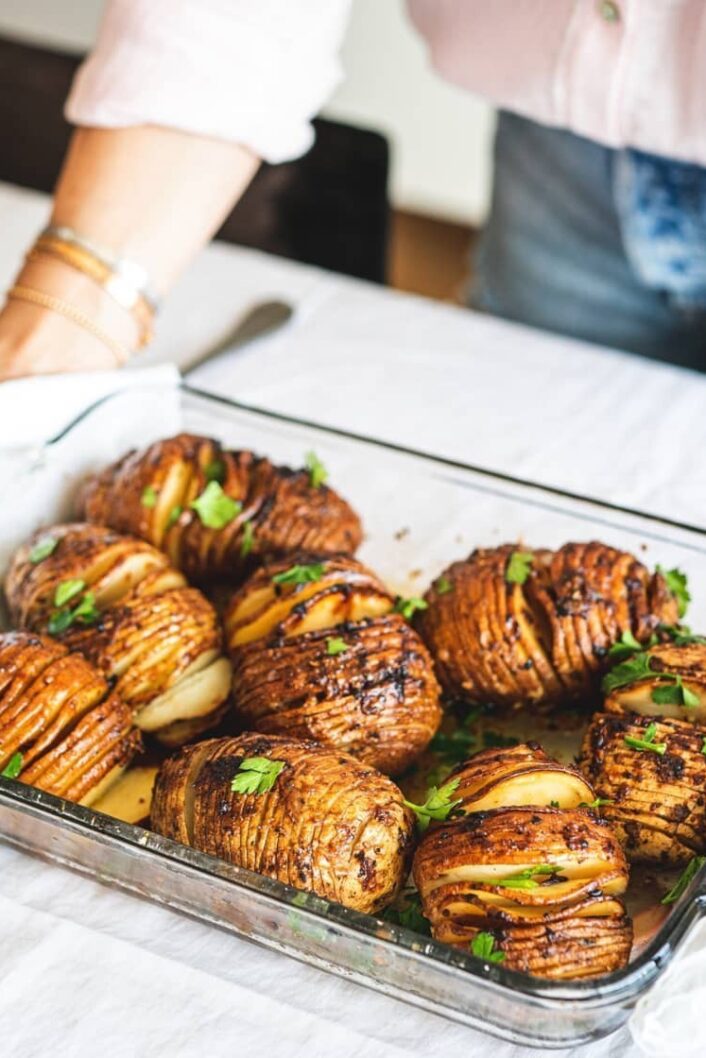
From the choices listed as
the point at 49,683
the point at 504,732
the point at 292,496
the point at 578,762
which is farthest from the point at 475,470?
the point at 49,683

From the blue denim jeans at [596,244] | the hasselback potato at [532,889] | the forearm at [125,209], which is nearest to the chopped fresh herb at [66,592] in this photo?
the forearm at [125,209]

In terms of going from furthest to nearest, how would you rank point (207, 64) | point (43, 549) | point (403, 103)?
point (403, 103), point (207, 64), point (43, 549)

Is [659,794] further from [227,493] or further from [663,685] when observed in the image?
[227,493]

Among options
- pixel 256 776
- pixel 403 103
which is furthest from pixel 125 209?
pixel 403 103

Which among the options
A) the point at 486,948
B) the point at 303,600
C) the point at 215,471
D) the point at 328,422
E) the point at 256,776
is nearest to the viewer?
the point at 486,948

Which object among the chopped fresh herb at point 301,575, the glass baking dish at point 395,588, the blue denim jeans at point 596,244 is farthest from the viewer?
the blue denim jeans at point 596,244

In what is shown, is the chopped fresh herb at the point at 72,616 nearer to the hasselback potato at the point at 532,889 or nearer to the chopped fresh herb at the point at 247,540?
the chopped fresh herb at the point at 247,540

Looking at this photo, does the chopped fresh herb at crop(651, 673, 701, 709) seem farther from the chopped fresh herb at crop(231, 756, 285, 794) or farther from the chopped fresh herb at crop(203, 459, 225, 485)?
the chopped fresh herb at crop(203, 459, 225, 485)
